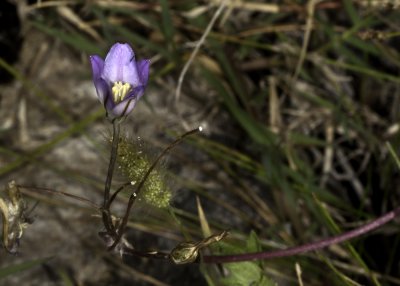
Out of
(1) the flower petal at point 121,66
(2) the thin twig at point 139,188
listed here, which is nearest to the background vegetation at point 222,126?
(2) the thin twig at point 139,188

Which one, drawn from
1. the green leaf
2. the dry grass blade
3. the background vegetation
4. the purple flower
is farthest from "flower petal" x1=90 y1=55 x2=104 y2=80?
the dry grass blade

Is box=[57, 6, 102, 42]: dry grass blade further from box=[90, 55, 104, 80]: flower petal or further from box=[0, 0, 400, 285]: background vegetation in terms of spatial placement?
box=[90, 55, 104, 80]: flower petal

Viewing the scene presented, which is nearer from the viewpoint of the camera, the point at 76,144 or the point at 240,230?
the point at 240,230

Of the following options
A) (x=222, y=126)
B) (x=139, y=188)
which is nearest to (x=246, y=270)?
(x=139, y=188)

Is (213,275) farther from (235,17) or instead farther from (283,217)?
(235,17)

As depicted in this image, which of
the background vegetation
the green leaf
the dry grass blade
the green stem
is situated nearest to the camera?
the green stem

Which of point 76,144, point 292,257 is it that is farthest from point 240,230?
point 76,144

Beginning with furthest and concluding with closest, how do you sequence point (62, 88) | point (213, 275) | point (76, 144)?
point (62, 88) → point (76, 144) → point (213, 275)
